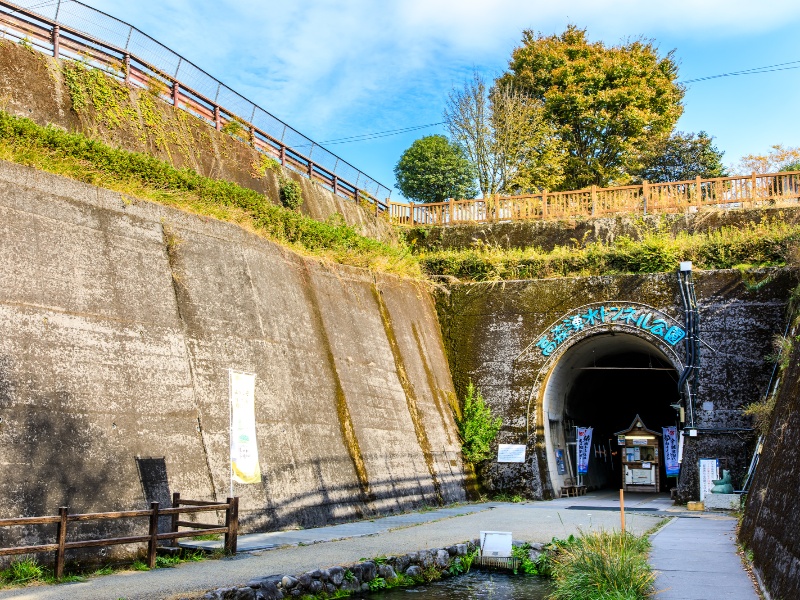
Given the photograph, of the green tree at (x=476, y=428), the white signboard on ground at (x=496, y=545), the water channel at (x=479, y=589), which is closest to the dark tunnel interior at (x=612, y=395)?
the green tree at (x=476, y=428)

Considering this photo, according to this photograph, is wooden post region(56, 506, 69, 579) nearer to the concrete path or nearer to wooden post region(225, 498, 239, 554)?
wooden post region(225, 498, 239, 554)

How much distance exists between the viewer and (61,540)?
875cm

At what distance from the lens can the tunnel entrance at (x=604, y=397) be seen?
73.1ft

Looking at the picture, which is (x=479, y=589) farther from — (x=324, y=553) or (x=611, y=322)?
(x=611, y=322)

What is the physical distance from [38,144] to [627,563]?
10.5 m

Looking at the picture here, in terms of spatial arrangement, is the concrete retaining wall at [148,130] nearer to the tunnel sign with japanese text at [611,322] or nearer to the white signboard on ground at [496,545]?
the tunnel sign with japanese text at [611,322]

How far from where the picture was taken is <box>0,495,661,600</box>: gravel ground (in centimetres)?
821

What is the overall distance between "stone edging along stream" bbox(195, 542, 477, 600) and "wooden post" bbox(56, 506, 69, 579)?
1898 millimetres

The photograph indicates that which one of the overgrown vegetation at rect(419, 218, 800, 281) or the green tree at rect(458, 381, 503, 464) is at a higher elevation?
the overgrown vegetation at rect(419, 218, 800, 281)

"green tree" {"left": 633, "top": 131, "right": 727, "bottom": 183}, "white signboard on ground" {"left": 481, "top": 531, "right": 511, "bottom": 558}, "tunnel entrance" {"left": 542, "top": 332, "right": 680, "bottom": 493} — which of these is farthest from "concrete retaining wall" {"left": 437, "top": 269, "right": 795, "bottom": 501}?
"green tree" {"left": 633, "top": 131, "right": 727, "bottom": 183}

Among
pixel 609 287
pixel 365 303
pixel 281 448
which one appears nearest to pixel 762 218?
pixel 609 287

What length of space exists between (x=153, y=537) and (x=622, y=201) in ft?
63.4

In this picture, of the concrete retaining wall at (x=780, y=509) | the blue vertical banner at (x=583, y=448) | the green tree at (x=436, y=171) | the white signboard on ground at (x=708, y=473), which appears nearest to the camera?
the concrete retaining wall at (x=780, y=509)

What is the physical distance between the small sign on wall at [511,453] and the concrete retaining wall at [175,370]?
2.58 meters
